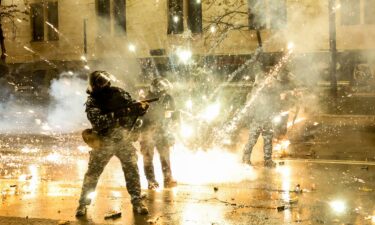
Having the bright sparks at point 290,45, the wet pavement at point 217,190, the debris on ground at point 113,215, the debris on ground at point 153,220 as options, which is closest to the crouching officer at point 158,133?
the wet pavement at point 217,190

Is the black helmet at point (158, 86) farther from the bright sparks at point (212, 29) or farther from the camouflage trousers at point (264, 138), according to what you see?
the bright sparks at point (212, 29)

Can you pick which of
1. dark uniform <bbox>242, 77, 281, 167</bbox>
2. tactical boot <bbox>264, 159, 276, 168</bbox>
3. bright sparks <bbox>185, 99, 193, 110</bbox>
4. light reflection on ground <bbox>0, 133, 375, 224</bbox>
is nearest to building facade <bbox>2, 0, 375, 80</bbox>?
bright sparks <bbox>185, 99, 193, 110</bbox>

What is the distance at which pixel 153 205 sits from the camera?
645 cm

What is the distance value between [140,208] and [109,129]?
1142mm

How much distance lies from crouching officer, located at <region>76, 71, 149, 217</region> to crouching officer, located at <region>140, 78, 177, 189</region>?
138 cm

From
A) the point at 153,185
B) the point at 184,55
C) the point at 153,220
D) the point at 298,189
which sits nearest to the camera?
the point at 153,220

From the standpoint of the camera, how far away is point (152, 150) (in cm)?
758

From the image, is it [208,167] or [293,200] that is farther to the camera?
[208,167]

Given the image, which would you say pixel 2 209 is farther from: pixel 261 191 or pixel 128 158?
pixel 261 191

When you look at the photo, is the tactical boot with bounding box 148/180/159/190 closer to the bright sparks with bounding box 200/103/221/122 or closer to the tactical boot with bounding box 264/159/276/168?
the tactical boot with bounding box 264/159/276/168

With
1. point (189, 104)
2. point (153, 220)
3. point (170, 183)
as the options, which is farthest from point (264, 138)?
point (189, 104)

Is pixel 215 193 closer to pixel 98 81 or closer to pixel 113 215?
pixel 113 215

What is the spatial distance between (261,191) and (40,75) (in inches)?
779

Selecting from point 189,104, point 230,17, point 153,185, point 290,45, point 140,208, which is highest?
point 230,17
